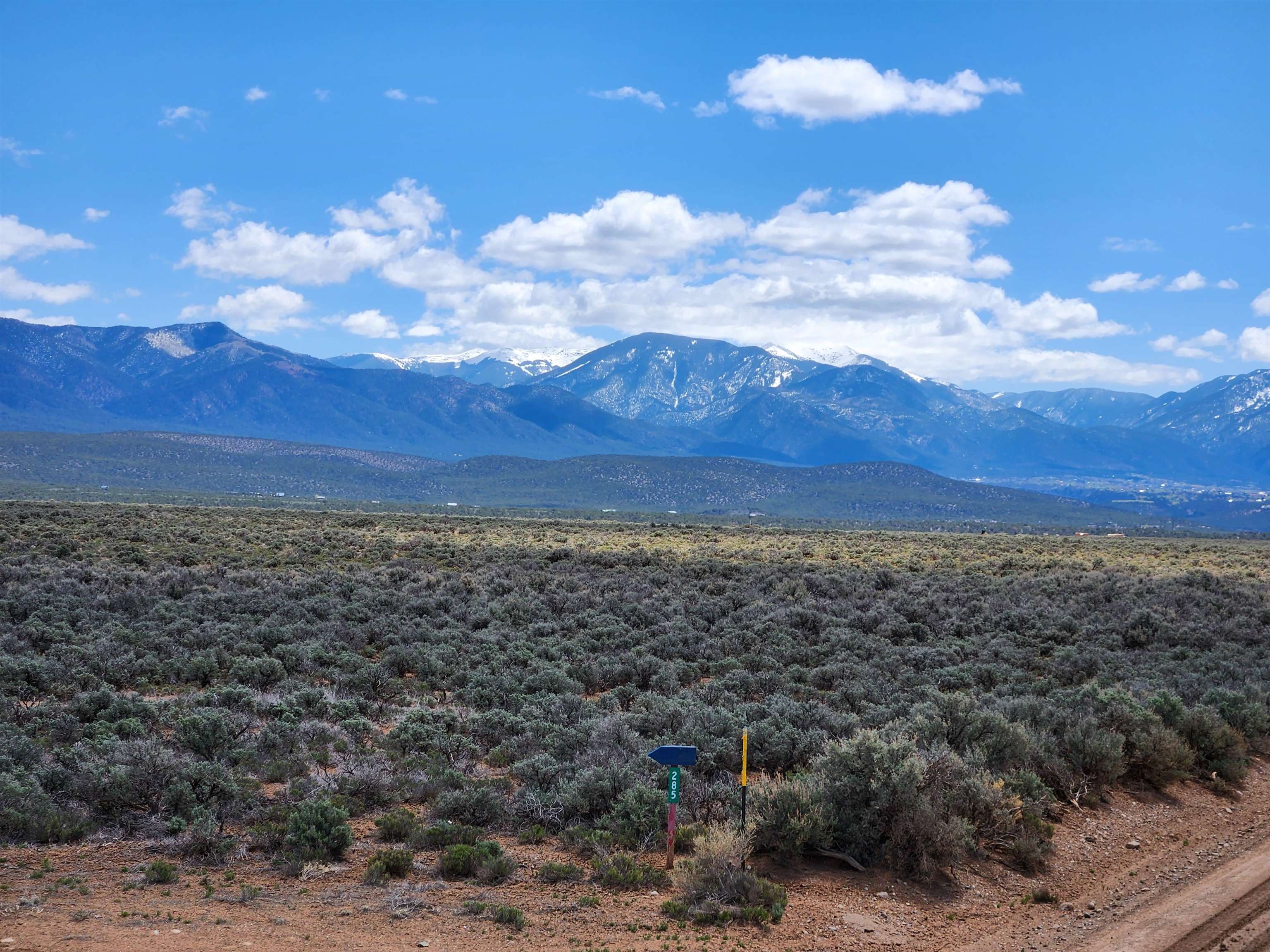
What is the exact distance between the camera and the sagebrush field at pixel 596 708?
9.25 m

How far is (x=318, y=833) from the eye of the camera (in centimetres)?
905

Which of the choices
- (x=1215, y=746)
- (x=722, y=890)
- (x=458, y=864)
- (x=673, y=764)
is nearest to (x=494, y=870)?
(x=458, y=864)

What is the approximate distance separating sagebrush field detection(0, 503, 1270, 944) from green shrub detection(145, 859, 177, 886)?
0.46 metres

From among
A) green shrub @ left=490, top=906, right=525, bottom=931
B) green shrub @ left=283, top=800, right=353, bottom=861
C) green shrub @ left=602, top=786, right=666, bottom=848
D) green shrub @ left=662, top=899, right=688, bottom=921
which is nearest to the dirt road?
green shrub @ left=662, top=899, right=688, bottom=921

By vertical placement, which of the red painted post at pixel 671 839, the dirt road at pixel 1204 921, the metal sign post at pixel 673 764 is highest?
the metal sign post at pixel 673 764

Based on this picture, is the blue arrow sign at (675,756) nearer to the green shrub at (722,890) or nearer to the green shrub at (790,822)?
the green shrub at (722,890)

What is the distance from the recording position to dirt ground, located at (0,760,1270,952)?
24.5 feet

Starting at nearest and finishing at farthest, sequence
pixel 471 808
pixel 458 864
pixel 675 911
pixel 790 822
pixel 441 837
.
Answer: pixel 675 911 → pixel 458 864 → pixel 790 822 → pixel 441 837 → pixel 471 808

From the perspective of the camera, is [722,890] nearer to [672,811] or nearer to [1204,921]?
[672,811]

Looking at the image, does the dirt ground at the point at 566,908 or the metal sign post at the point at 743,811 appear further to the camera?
the metal sign post at the point at 743,811

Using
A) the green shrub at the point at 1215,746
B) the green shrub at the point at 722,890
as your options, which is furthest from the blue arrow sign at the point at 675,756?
the green shrub at the point at 1215,746

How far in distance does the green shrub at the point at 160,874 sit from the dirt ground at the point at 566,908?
11 cm

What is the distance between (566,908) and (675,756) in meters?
1.63

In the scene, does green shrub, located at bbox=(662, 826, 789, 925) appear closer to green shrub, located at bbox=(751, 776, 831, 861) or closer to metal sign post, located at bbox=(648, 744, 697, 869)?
metal sign post, located at bbox=(648, 744, 697, 869)
